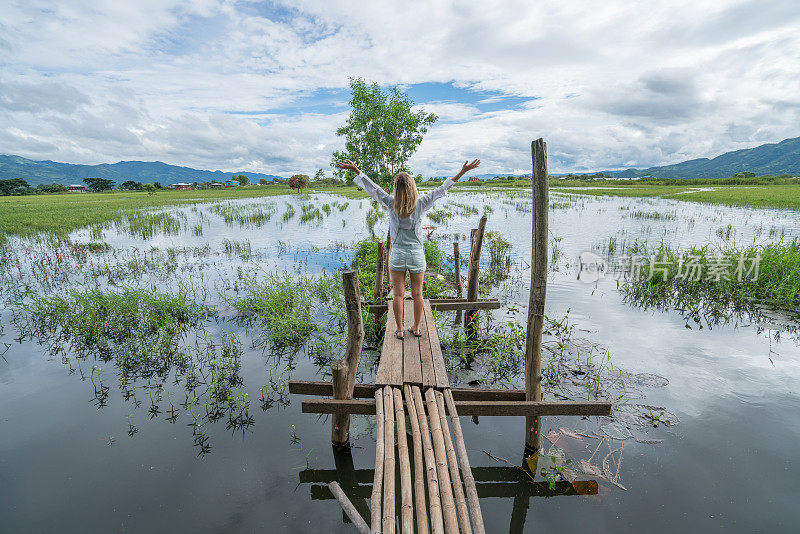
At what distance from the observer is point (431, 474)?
8.39 feet

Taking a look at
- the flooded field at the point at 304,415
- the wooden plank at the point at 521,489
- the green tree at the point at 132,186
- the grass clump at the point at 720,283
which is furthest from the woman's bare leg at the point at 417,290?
the green tree at the point at 132,186

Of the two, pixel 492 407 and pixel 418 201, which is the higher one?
pixel 418 201

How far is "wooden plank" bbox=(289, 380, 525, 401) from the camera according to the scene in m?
→ 3.84

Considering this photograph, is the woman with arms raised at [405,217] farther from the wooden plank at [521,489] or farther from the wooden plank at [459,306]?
the wooden plank at [521,489]

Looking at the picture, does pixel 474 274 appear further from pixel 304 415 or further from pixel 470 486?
pixel 470 486

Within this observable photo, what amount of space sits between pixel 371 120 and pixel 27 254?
12.2 m

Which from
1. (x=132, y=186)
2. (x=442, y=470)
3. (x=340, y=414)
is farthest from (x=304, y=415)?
(x=132, y=186)

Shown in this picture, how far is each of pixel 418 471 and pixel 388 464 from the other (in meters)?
0.24

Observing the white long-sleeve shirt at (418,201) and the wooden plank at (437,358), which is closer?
the wooden plank at (437,358)

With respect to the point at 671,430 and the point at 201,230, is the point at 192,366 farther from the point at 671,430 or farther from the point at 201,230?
the point at 201,230

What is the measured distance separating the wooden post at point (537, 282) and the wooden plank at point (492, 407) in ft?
0.96

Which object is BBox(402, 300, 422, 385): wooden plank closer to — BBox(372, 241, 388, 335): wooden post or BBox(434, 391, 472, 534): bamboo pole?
BBox(434, 391, 472, 534): bamboo pole

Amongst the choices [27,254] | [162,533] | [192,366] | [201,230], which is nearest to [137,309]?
[192,366]

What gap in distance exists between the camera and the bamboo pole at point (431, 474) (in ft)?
7.36
